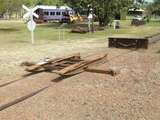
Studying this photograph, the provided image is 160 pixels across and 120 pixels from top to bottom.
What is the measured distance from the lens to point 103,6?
38.2m

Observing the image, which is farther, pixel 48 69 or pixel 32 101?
pixel 48 69

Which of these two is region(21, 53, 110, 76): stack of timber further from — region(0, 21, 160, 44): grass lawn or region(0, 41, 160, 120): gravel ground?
region(0, 21, 160, 44): grass lawn

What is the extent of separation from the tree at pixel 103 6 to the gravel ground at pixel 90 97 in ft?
87.5

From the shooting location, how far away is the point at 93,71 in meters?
11.4

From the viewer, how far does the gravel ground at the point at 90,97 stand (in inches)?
279

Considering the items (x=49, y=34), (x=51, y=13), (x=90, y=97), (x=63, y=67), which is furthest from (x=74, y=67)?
(x=51, y=13)

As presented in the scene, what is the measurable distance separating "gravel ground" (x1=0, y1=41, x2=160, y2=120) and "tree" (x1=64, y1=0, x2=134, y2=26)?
1050 inches

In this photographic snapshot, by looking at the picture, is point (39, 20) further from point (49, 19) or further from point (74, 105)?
point (74, 105)

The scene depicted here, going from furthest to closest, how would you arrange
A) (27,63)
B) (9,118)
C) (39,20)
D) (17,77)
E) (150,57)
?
(39,20) < (150,57) < (27,63) < (17,77) < (9,118)

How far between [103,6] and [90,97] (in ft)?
100

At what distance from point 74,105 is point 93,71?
3741 millimetres

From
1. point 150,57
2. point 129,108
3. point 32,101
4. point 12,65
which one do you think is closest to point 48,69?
point 12,65

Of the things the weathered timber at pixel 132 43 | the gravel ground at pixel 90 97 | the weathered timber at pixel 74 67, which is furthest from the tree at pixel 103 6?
the gravel ground at pixel 90 97

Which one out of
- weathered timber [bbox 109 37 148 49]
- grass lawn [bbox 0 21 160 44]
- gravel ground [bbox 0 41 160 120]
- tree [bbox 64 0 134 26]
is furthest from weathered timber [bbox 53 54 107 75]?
tree [bbox 64 0 134 26]
